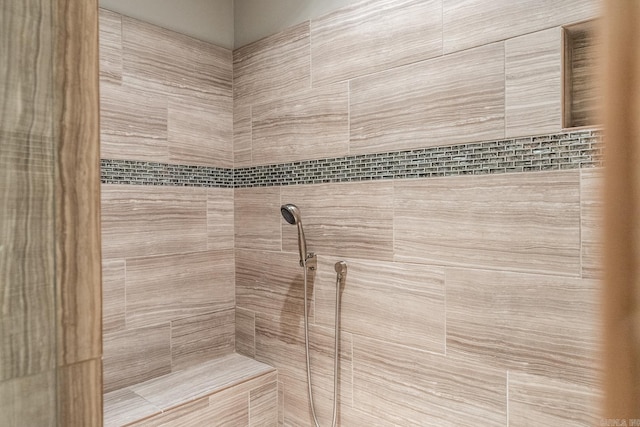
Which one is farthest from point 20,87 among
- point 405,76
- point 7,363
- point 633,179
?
point 405,76

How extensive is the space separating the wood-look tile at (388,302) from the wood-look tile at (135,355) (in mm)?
722

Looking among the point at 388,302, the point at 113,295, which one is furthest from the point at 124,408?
the point at 388,302

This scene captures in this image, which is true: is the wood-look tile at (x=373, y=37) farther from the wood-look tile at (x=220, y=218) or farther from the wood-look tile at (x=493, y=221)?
the wood-look tile at (x=220, y=218)

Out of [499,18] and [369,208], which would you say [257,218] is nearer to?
[369,208]

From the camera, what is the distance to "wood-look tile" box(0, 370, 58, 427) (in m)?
0.33

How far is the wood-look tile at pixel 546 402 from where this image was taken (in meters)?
1.23

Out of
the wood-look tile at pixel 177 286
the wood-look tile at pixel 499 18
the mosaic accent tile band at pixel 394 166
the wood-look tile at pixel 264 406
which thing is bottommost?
the wood-look tile at pixel 264 406

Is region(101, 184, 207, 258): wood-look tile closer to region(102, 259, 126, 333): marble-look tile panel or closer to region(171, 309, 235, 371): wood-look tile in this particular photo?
region(102, 259, 126, 333): marble-look tile panel

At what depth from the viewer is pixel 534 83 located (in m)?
1.29

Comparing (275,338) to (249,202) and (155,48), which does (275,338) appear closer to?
(249,202)

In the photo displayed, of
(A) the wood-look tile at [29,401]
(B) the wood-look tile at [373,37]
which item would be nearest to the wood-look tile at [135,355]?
(B) the wood-look tile at [373,37]

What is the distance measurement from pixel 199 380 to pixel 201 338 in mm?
257

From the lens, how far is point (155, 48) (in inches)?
76.0

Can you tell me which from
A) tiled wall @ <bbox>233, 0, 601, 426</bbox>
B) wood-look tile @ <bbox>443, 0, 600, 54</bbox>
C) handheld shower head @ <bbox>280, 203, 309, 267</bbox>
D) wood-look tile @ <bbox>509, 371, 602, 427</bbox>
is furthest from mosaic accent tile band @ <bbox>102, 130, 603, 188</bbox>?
wood-look tile @ <bbox>509, 371, 602, 427</bbox>
